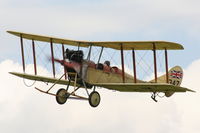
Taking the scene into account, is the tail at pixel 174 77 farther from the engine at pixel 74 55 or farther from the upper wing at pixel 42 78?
the engine at pixel 74 55

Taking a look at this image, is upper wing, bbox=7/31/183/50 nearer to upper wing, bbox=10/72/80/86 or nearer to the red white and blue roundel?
upper wing, bbox=10/72/80/86

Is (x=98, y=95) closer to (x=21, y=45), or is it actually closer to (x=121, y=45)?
(x=121, y=45)

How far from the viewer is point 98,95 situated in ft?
93.5

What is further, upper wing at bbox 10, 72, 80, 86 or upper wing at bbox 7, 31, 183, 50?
upper wing at bbox 10, 72, 80, 86

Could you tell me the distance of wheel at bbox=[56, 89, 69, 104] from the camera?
29156 mm

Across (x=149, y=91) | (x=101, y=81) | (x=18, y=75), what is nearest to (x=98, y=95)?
(x=101, y=81)

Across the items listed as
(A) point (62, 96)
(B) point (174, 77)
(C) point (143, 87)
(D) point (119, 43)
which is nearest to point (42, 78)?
(A) point (62, 96)

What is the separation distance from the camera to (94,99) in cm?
2827

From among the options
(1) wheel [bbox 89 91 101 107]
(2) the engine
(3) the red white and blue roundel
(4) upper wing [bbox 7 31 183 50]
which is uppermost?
(4) upper wing [bbox 7 31 183 50]

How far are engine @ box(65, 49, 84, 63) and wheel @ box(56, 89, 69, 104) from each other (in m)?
1.92

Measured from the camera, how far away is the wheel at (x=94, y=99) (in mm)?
28047

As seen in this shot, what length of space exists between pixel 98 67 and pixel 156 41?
3.18 m

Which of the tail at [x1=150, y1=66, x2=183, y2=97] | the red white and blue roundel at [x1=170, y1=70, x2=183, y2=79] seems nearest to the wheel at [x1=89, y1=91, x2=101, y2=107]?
the tail at [x1=150, y1=66, x2=183, y2=97]

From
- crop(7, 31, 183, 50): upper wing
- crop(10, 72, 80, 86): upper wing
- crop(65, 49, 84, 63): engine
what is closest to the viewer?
crop(7, 31, 183, 50): upper wing
